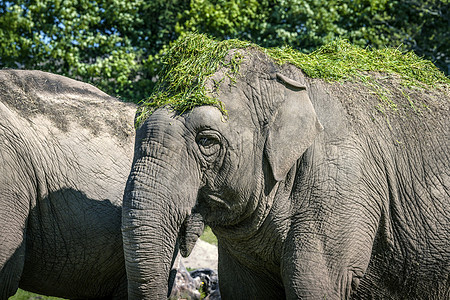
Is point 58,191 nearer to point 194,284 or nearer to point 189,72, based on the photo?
point 189,72

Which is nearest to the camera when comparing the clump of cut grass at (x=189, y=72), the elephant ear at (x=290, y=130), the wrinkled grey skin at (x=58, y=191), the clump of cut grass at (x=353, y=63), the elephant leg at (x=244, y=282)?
the clump of cut grass at (x=189, y=72)

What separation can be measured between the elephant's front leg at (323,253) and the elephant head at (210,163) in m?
0.33

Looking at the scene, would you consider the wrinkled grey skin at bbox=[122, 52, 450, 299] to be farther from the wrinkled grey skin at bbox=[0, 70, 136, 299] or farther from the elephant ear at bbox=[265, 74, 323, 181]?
the wrinkled grey skin at bbox=[0, 70, 136, 299]

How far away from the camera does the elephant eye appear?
397cm

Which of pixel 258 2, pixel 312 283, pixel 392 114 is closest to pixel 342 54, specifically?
pixel 392 114

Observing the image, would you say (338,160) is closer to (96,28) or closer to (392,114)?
(392,114)

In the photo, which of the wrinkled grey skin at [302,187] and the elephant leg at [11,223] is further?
the elephant leg at [11,223]

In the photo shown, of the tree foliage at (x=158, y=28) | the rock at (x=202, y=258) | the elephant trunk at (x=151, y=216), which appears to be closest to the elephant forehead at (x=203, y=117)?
the elephant trunk at (x=151, y=216)

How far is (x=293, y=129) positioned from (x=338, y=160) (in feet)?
1.31

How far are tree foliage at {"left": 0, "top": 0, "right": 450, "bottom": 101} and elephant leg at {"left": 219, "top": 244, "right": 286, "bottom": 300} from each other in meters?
7.50

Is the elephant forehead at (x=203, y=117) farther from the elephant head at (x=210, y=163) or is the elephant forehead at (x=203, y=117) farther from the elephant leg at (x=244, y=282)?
the elephant leg at (x=244, y=282)

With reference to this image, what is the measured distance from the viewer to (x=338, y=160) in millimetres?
4234

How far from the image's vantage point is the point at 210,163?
13.3 feet

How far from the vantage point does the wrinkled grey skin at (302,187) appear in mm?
3959
